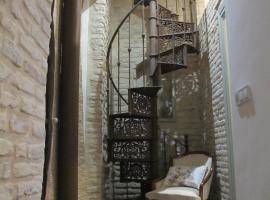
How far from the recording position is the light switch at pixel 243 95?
6.62 ft

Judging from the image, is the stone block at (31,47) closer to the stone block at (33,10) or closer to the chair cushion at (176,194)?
the stone block at (33,10)

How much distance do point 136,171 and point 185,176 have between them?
72cm

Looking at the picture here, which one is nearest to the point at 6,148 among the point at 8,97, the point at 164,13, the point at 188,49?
the point at 8,97

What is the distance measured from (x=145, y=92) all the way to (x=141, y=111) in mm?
286

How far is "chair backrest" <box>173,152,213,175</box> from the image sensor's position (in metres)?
4.18

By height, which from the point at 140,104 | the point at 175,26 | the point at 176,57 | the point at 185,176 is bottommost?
the point at 185,176

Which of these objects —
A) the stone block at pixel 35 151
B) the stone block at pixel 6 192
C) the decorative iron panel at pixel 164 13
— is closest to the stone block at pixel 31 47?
the stone block at pixel 35 151

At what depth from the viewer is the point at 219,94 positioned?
3.99 metres

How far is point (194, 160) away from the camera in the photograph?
443 cm

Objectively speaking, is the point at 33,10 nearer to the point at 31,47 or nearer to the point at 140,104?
the point at 31,47

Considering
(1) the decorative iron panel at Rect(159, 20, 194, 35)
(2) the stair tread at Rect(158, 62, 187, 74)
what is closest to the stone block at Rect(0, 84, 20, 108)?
(2) the stair tread at Rect(158, 62, 187, 74)

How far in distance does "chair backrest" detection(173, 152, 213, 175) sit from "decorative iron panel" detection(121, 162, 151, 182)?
0.51 metres

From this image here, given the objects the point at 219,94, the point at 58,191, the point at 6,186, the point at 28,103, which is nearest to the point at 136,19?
the point at 219,94

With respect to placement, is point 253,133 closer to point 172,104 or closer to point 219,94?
point 219,94
